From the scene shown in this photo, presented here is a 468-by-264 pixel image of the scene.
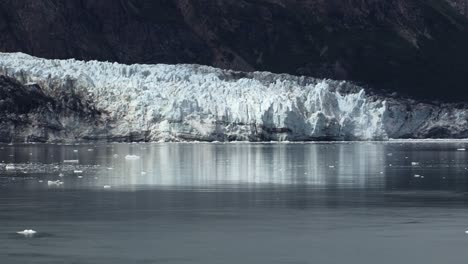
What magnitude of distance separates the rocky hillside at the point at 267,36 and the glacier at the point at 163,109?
34.3m

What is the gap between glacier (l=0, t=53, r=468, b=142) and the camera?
5756cm

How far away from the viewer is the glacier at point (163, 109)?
2266 inches

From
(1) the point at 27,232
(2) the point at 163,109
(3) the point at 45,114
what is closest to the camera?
(1) the point at 27,232

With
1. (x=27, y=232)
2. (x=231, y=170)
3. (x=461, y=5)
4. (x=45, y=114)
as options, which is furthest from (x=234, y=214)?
(x=461, y=5)

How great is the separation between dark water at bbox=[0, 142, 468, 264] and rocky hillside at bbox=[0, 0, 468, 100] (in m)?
63.3

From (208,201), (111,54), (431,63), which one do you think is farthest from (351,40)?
(208,201)

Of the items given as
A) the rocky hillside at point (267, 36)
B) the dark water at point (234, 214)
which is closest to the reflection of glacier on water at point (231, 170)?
the dark water at point (234, 214)

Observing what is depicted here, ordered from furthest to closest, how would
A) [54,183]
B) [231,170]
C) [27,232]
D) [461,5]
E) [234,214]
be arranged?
[461,5] → [231,170] → [54,183] → [234,214] → [27,232]

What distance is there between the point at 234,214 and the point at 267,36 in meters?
88.3

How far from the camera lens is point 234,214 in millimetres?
20859

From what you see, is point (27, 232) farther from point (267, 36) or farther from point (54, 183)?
point (267, 36)

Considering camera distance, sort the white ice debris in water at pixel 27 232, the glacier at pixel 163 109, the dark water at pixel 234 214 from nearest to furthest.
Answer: the dark water at pixel 234 214, the white ice debris in water at pixel 27 232, the glacier at pixel 163 109

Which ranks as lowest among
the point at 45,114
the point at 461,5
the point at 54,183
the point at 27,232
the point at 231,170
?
the point at 27,232

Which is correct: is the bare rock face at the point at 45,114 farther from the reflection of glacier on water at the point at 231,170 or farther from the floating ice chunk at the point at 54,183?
the floating ice chunk at the point at 54,183
